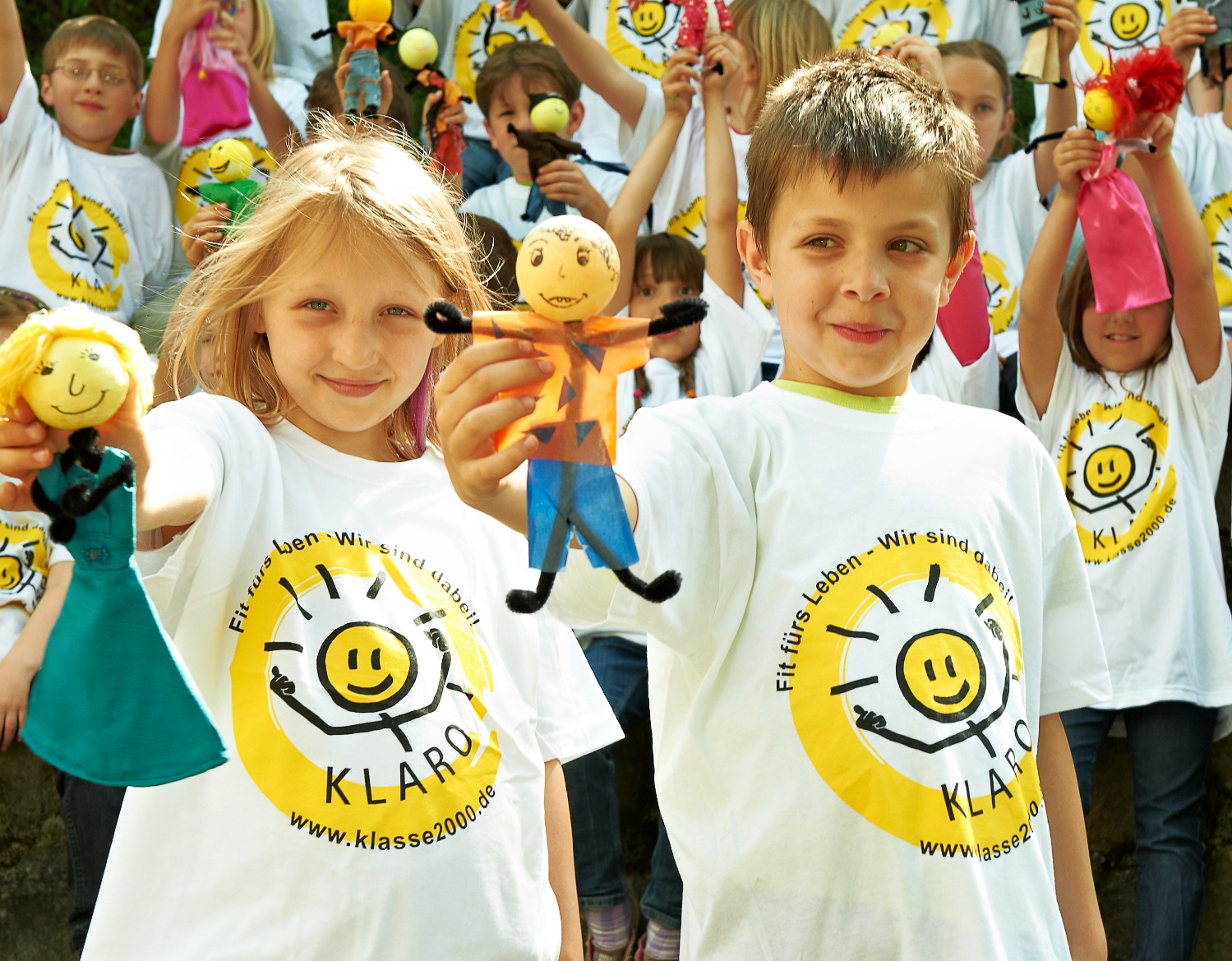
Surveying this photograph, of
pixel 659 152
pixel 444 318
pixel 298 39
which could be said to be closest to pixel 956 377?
pixel 659 152

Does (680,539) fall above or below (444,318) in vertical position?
below

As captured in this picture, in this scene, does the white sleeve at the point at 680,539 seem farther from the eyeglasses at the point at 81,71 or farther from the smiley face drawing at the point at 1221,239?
the eyeglasses at the point at 81,71

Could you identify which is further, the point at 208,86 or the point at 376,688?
the point at 208,86

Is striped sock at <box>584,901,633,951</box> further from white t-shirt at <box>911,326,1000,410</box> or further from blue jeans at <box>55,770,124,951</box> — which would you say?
white t-shirt at <box>911,326,1000,410</box>

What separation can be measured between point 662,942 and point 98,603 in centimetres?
194

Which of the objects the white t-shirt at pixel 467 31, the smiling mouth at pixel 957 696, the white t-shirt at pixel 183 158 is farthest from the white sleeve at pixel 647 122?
the smiling mouth at pixel 957 696

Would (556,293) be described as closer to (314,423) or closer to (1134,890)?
(314,423)

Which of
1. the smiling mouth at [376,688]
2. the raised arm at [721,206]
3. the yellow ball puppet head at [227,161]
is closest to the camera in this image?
the smiling mouth at [376,688]

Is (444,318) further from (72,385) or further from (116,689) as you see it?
(116,689)

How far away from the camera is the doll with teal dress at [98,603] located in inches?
A: 44.3

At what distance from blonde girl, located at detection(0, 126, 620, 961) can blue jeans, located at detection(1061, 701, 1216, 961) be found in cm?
160

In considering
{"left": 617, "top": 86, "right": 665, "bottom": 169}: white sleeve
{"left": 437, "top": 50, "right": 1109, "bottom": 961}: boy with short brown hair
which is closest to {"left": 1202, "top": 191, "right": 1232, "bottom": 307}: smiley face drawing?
{"left": 617, "top": 86, "right": 665, "bottom": 169}: white sleeve

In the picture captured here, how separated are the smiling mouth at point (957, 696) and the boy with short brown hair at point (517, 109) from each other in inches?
104

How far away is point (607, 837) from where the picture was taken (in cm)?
289
